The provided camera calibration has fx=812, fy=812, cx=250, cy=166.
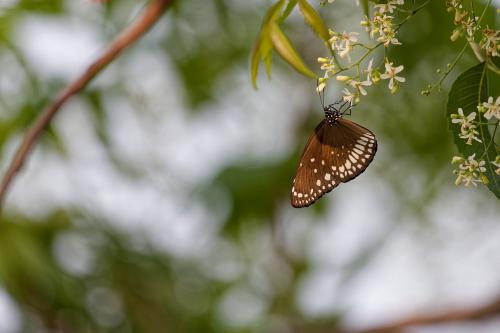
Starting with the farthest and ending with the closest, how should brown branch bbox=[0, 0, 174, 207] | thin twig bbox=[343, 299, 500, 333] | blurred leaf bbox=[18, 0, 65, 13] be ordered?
blurred leaf bbox=[18, 0, 65, 13], thin twig bbox=[343, 299, 500, 333], brown branch bbox=[0, 0, 174, 207]

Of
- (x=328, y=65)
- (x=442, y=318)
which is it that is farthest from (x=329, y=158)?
(x=442, y=318)

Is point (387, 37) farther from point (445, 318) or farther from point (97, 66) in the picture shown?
point (445, 318)

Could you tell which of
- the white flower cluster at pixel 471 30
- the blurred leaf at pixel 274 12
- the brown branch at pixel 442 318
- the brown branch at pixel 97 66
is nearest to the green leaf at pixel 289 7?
the blurred leaf at pixel 274 12

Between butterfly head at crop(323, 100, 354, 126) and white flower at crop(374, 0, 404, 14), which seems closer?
white flower at crop(374, 0, 404, 14)

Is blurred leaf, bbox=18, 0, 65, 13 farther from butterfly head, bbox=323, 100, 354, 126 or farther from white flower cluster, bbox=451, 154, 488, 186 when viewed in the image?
white flower cluster, bbox=451, 154, 488, 186

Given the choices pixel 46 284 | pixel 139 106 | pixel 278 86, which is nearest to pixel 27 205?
pixel 46 284

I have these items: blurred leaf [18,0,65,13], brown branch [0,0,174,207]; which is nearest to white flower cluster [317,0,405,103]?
brown branch [0,0,174,207]

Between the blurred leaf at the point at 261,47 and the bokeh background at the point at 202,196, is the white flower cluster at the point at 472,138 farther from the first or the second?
the bokeh background at the point at 202,196

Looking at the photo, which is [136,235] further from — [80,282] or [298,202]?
[298,202]
